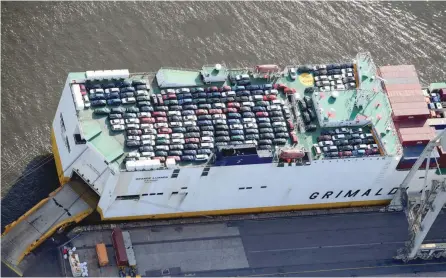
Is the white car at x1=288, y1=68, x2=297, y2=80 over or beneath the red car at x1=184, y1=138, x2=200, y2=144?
over

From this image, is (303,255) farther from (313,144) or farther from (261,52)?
(261,52)

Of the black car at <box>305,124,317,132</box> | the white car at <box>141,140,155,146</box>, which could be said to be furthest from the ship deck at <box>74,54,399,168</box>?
the white car at <box>141,140,155,146</box>

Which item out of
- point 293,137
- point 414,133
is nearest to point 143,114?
point 293,137

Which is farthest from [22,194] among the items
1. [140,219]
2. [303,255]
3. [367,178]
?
[367,178]

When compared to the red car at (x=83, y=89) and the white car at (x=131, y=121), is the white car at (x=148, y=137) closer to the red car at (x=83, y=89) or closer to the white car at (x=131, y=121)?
the white car at (x=131, y=121)

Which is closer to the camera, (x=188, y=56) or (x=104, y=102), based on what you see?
(x=104, y=102)

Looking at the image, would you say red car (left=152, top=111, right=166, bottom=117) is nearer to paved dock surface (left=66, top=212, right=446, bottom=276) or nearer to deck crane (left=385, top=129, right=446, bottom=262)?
paved dock surface (left=66, top=212, right=446, bottom=276)

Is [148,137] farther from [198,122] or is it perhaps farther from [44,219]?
[44,219]
